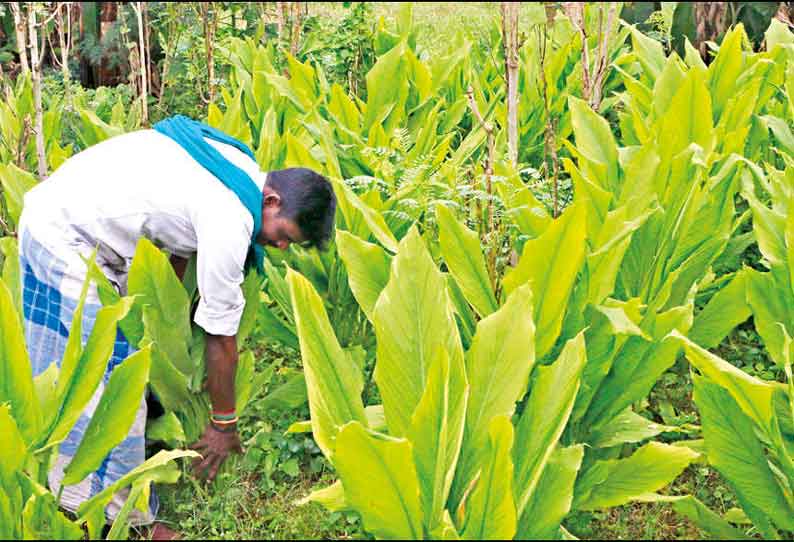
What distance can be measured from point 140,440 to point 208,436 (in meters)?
0.20

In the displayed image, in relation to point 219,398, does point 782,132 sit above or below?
above

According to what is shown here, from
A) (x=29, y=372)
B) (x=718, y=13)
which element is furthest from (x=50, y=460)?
(x=718, y=13)

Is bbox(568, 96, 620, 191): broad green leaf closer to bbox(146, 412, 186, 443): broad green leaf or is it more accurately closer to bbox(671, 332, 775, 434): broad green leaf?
bbox(671, 332, 775, 434): broad green leaf

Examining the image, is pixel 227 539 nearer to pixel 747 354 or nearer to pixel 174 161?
pixel 174 161

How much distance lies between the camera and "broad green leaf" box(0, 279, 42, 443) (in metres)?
2.05

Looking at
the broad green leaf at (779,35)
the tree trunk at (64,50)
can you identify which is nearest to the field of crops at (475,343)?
the tree trunk at (64,50)

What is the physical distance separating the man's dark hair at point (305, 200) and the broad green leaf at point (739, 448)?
1.05m

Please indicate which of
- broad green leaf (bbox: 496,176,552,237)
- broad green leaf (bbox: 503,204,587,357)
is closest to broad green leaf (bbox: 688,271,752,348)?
broad green leaf (bbox: 496,176,552,237)

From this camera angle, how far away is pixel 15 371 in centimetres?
207

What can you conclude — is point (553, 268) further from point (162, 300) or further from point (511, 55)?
point (162, 300)

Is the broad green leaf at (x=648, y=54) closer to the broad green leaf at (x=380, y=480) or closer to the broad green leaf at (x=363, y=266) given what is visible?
the broad green leaf at (x=363, y=266)

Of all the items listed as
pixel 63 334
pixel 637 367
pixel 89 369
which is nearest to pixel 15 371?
pixel 89 369

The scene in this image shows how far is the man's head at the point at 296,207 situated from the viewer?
8.45ft

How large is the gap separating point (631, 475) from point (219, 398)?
109cm
